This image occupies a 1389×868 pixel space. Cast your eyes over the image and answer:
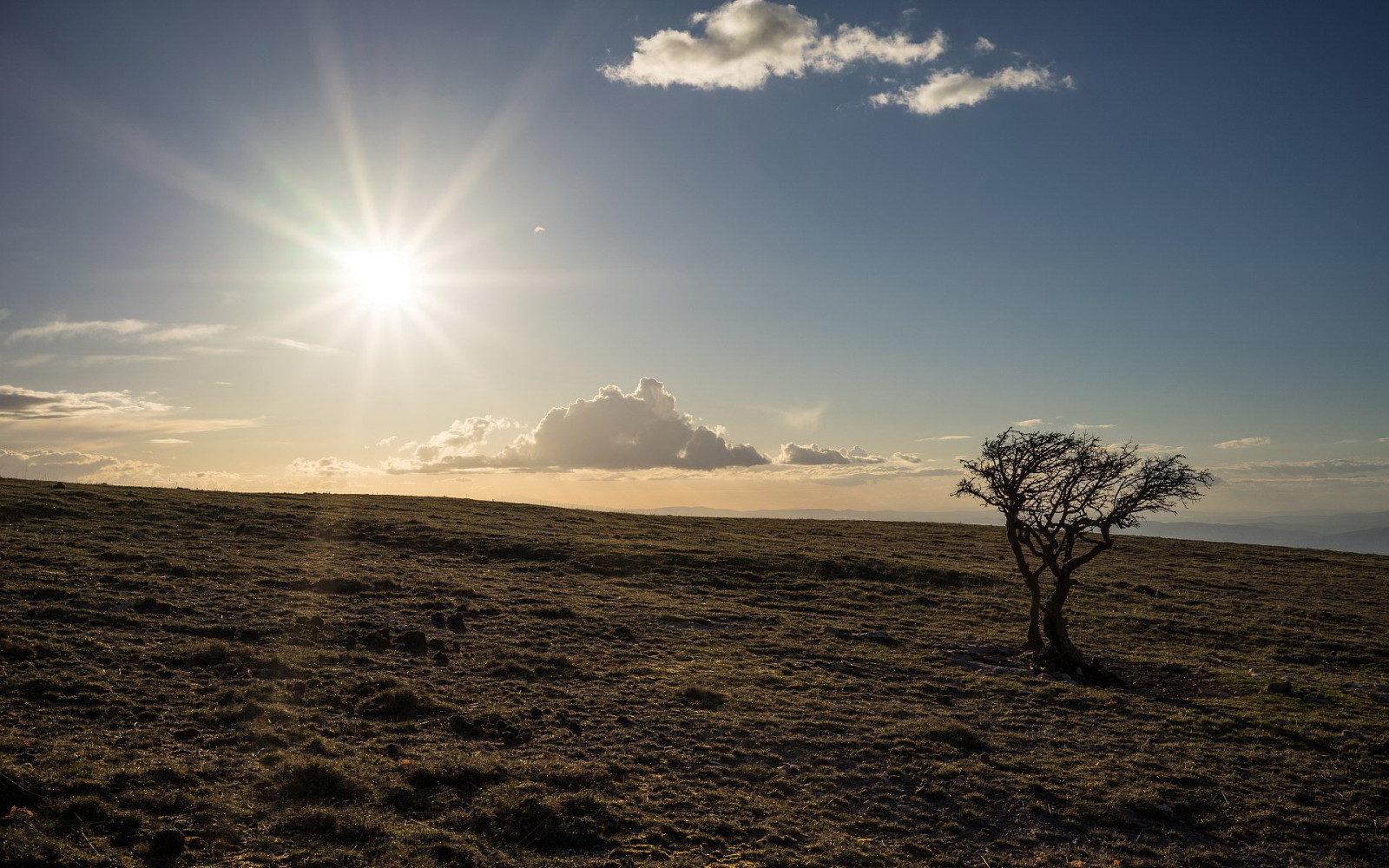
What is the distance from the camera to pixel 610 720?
674 inches

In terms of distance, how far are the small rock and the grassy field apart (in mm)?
47

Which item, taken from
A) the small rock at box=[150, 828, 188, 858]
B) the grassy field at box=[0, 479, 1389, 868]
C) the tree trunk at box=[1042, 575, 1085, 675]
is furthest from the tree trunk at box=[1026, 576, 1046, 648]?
the small rock at box=[150, 828, 188, 858]

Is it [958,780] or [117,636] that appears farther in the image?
[117,636]

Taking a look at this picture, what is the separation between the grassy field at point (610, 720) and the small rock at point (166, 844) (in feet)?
0.15

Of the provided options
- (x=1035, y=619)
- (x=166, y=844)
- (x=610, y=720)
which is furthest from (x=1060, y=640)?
(x=166, y=844)

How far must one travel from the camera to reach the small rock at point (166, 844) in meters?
9.96

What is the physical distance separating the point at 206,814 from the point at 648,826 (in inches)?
267

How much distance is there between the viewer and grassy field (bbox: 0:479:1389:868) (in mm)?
11680

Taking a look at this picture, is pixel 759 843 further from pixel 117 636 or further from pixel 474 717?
pixel 117 636

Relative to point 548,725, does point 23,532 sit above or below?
above

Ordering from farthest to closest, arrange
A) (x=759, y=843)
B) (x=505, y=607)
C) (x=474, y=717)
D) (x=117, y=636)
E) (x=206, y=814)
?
(x=505, y=607) → (x=117, y=636) → (x=474, y=717) → (x=759, y=843) → (x=206, y=814)

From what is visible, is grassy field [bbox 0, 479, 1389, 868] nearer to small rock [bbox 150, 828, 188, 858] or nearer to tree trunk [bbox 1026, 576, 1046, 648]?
small rock [bbox 150, 828, 188, 858]

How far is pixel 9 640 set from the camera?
55.6ft

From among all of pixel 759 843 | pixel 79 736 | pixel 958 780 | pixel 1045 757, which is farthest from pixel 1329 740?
pixel 79 736
